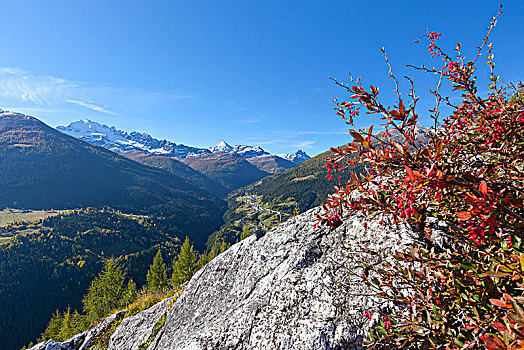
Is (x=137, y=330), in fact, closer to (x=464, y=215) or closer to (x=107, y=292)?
(x=464, y=215)

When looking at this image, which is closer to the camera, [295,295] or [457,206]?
[457,206]

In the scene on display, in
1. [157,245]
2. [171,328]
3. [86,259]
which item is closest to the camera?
[171,328]

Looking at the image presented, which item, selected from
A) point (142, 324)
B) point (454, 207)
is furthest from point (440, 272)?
point (142, 324)

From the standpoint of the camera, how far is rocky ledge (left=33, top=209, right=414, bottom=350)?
422 centimetres

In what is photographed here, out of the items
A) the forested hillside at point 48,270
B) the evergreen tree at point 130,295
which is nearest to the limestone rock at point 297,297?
the evergreen tree at point 130,295

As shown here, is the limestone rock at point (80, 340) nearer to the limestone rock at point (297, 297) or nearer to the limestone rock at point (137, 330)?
the limestone rock at point (137, 330)

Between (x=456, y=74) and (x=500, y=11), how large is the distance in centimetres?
75

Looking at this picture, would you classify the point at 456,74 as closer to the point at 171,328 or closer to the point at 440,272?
the point at 440,272

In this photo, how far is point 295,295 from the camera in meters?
4.96

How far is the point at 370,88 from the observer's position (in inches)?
85.6

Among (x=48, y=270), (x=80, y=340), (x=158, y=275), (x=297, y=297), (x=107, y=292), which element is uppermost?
(x=297, y=297)

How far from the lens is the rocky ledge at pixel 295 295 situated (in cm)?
422

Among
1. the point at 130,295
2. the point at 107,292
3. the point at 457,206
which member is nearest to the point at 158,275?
the point at 107,292

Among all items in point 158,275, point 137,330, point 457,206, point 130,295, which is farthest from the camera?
point 158,275
